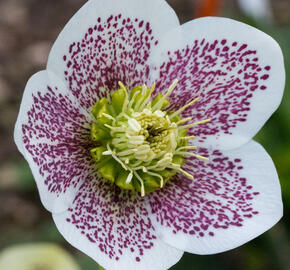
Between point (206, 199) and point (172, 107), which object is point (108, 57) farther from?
point (206, 199)

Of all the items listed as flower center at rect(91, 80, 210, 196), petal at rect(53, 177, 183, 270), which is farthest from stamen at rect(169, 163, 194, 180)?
petal at rect(53, 177, 183, 270)

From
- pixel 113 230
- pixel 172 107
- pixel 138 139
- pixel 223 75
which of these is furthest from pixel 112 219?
pixel 223 75

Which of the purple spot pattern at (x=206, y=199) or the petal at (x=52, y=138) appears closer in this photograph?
the petal at (x=52, y=138)

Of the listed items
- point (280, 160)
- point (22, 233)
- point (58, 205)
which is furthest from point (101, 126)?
point (22, 233)

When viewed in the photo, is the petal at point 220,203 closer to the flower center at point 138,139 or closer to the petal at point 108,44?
the flower center at point 138,139

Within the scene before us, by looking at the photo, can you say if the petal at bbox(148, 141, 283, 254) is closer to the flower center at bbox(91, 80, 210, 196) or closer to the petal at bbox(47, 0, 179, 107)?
the flower center at bbox(91, 80, 210, 196)

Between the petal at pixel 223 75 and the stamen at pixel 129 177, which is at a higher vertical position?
the petal at pixel 223 75

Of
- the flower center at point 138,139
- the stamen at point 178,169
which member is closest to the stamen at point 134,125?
the flower center at point 138,139

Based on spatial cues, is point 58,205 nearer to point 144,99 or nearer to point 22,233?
point 144,99
